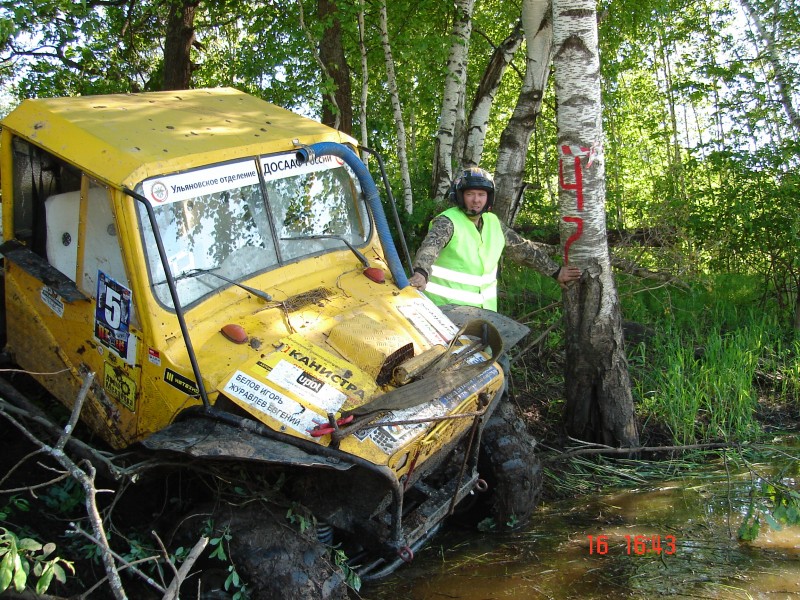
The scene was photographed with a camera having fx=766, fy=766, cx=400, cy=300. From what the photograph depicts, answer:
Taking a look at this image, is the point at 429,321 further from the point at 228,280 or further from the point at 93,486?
the point at 93,486

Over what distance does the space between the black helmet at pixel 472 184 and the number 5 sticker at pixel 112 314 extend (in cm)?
238

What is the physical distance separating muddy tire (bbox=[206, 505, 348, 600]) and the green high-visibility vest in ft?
7.13

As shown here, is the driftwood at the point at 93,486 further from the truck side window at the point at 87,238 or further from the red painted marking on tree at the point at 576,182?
the red painted marking on tree at the point at 576,182

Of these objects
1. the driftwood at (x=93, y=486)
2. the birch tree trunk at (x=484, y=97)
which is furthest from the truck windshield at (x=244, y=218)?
the birch tree trunk at (x=484, y=97)

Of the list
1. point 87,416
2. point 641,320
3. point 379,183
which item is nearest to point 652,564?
point 87,416

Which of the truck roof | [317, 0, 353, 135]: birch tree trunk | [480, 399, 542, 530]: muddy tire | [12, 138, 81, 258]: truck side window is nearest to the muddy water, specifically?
[480, 399, 542, 530]: muddy tire

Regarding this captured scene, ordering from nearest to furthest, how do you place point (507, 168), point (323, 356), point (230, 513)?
point (230, 513) < point (323, 356) < point (507, 168)

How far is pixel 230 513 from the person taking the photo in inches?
136

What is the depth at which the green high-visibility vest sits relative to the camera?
5.19 metres

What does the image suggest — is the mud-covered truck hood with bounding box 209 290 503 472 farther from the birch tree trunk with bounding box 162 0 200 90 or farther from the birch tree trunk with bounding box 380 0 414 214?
the birch tree trunk with bounding box 162 0 200 90

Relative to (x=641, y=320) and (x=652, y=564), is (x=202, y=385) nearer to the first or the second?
A: (x=652, y=564)

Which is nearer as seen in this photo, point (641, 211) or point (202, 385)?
point (202, 385)

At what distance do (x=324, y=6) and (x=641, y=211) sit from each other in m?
4.50
